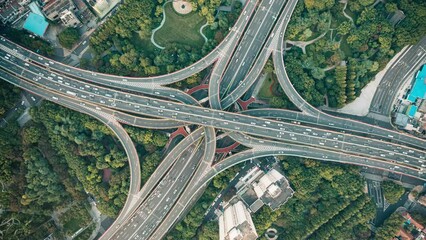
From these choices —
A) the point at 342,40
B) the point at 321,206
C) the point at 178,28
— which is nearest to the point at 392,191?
the point at 321,206

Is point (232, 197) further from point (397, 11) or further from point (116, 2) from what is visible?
point (397, 11)

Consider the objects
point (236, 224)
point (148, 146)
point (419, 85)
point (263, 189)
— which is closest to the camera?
point (236, 224)

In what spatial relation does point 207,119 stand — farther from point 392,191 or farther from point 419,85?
point 419,85

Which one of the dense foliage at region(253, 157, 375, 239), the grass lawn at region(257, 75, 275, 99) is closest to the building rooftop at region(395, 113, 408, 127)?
the dense foliage at region(253, 157, 375, 239)

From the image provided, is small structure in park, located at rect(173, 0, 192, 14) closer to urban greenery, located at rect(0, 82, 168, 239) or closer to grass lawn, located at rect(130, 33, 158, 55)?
grass lawn, located at rect(130, 33, 158, 55)

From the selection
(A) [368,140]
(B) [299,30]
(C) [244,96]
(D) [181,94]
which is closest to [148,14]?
(D) [181,94]

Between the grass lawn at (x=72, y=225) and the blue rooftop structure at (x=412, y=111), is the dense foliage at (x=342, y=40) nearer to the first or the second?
the blue rooftop structure at (x=412, y=111)
